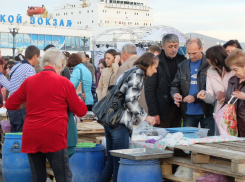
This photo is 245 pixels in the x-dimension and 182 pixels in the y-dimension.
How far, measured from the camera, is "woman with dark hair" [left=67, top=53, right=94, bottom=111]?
26.8 feet

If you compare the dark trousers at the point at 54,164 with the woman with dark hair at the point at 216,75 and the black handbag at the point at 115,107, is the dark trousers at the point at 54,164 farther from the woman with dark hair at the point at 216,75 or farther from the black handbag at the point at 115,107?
the woman with dark hair at the point at 216,75

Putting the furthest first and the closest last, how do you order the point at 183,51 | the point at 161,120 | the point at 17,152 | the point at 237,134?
the point at 183,51 < the point at 161,120 < the point at 17,152 < the point at 237,134

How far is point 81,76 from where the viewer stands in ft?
26.8

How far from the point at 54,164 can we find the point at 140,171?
90 cm

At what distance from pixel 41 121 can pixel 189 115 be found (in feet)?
8.52

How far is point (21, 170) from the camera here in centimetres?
582

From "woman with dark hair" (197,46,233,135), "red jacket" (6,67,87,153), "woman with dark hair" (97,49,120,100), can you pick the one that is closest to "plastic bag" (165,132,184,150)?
"woman with dark hair" (197,46,233,135)

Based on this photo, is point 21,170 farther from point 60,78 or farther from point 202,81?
point 202,81

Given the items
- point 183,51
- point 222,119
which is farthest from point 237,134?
point 183,51

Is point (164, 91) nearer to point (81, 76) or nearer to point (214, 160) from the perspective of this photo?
point (214, 160)

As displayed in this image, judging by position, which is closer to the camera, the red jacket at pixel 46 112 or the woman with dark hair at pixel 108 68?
the red jacket at pixel 46 112

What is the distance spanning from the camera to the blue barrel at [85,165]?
5316mm

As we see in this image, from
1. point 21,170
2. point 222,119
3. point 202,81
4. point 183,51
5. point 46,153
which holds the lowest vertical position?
point 21,170

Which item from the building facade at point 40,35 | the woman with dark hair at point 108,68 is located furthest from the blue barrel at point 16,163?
the building facade at point 40,35
